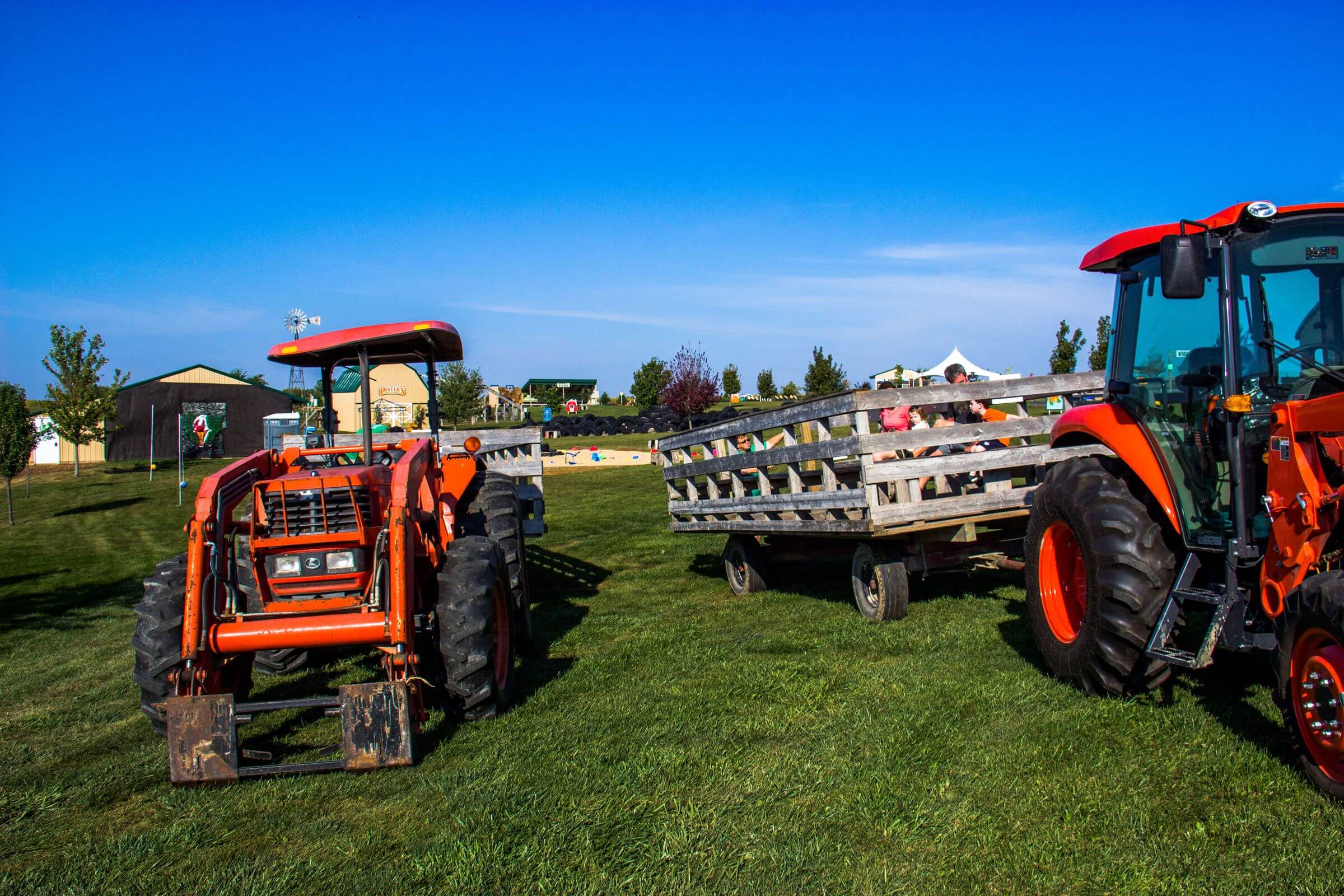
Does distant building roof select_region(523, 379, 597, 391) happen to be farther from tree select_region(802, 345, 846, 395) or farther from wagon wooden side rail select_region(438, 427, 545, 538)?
wagon wooden side rail select_region(438, 427, 545, 538)

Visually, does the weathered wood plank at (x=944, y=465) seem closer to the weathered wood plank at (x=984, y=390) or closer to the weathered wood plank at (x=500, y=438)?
the weathered wood plank at (x=984, y=390)

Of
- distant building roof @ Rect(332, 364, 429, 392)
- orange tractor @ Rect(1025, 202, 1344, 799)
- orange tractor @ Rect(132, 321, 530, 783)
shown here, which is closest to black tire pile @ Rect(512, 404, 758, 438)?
distant building roof @ Rect(332, 364, 429, 392)

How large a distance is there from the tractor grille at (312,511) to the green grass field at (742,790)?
1132mm

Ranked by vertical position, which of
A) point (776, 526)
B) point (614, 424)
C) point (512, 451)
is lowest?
point (776, 526)

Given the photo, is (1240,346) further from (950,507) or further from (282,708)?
(282,708)

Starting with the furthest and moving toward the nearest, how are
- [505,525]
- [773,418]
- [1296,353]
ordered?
[773,418]
[505,525]
[1296,353]

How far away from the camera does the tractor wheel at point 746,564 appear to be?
31.2ft

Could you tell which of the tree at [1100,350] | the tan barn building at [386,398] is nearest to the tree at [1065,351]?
the tree at [1100,350]

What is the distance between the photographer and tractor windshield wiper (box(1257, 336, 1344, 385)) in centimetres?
432

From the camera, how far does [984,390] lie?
700 cm

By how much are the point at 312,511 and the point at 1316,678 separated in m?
4.85

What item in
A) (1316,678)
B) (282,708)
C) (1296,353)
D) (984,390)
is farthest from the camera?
(984,390)

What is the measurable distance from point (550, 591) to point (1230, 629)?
7424 millimetres

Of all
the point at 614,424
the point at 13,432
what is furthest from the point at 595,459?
the point at 614,424
